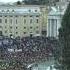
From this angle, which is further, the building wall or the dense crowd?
the building wall

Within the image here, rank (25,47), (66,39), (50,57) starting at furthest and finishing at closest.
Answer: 1. (25,47)
2. (50,57)
3. (66,39)

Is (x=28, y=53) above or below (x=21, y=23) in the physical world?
above

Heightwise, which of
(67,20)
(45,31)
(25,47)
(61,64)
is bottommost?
(45,31)

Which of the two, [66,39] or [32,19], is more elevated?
[66,39]

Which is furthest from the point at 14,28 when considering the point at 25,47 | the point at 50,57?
the point at 50,57

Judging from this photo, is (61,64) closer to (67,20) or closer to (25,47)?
(67,20)

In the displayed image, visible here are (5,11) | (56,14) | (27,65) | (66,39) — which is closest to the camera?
(66,39)

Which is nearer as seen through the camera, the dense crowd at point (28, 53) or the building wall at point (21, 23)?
the dense crowd at point (28, 53)

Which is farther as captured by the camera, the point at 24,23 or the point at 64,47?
the point at 24,23

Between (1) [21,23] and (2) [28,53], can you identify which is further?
(1) [21,23]

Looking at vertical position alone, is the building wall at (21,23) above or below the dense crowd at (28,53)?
below

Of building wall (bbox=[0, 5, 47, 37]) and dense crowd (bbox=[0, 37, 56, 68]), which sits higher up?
dense crowd (bbox=[0, 37, 56, 68])
